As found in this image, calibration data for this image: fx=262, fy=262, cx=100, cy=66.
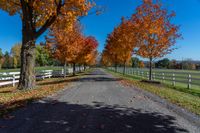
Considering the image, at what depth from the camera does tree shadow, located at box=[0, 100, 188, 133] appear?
6266mm

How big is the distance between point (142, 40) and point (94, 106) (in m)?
16.7

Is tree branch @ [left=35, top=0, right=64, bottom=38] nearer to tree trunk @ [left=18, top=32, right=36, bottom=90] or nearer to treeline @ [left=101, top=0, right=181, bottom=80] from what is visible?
tree trunk @ [left=18, top=32, right=36, bottom=90]

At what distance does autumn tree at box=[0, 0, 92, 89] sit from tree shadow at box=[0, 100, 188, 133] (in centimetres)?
690

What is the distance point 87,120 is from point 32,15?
10.4m

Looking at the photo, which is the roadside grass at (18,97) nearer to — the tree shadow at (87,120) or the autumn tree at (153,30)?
the tree shadow at (87,120)

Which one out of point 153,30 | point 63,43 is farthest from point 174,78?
point 63,43

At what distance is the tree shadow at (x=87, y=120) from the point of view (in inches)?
247

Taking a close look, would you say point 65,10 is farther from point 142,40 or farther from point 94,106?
point 142,40

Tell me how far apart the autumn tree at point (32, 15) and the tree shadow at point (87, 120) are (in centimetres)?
690

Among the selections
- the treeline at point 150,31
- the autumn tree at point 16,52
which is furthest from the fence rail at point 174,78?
the autumn tree at point 16,52

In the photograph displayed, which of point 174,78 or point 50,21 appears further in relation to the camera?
point 174,78

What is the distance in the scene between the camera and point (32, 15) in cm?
1586

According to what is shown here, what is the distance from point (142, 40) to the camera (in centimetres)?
2514

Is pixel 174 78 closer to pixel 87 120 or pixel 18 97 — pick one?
pixel 18 97
